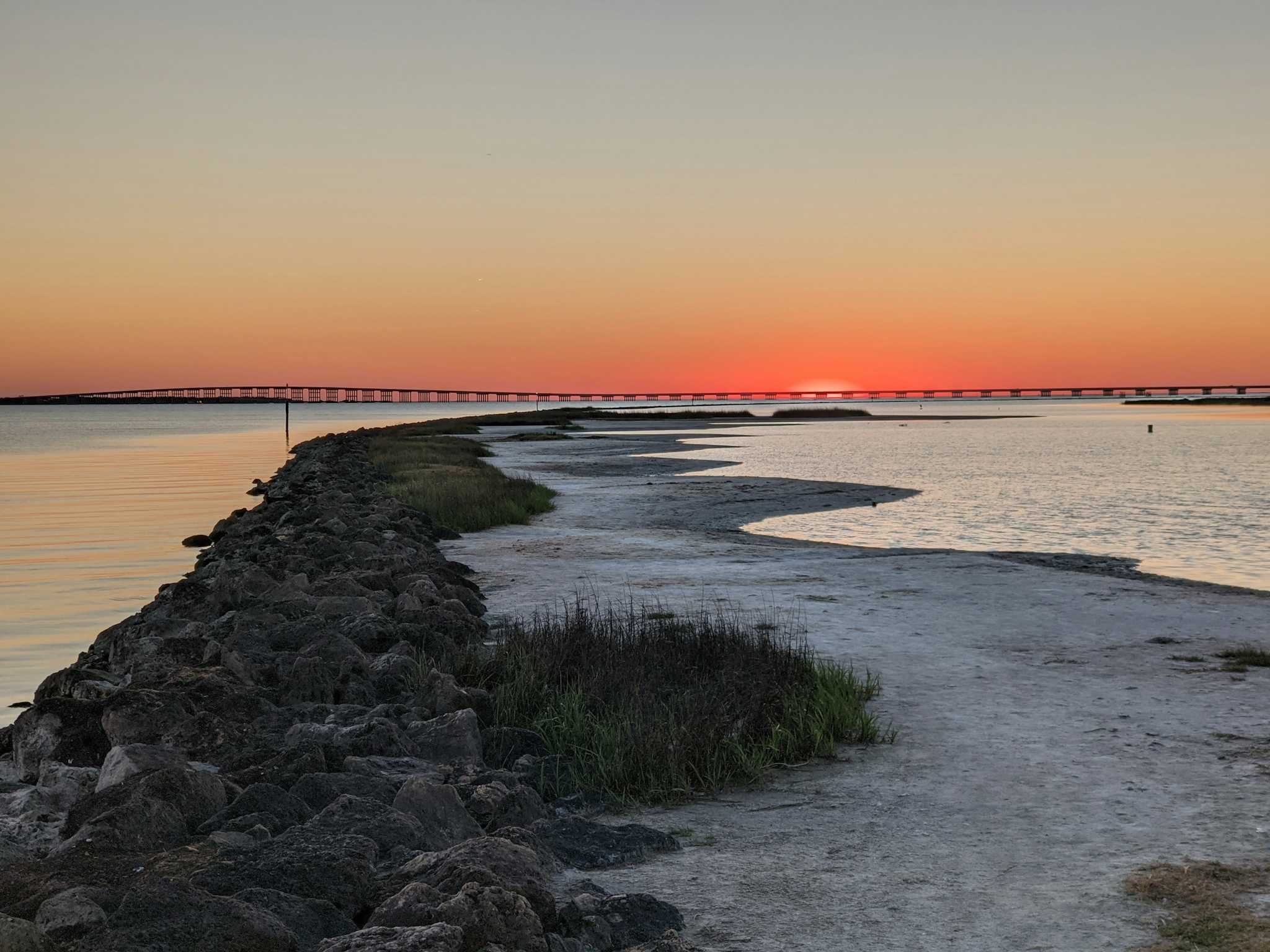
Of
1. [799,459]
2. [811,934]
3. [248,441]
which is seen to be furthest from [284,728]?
[248,441]

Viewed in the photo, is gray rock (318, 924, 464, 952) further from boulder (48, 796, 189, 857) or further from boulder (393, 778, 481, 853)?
boulder (48, 796, 189, 857)

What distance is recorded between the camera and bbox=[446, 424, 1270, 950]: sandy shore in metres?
5.45

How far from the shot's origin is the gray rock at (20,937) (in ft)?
13.0

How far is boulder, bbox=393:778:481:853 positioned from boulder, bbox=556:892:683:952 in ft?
3.12

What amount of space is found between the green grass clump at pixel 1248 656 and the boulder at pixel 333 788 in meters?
8.43

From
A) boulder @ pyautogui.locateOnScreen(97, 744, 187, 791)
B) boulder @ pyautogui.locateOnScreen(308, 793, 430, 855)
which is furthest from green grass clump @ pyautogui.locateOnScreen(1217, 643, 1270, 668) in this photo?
boulder @ pyautogui.locateOnScreen(97, 744, 187, 791)

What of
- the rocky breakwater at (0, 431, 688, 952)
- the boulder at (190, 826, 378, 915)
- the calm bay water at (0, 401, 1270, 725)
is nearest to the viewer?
the rocky breakwater at (0, 431, 688, 952)

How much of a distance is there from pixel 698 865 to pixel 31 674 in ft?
36.4

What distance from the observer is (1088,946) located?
502cm

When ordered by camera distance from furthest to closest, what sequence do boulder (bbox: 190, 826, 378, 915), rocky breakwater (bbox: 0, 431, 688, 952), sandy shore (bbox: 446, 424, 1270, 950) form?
sandy shore (bbox: 446, 424, 1270, 950) < boulder (bbox: 190, 826, 378, 915) < rocky breakwater (bbox: 0, 431, 688, 952)

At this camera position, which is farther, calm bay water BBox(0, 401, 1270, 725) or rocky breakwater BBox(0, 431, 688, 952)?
calm bay water BBox(0, 401, 1270, 725)

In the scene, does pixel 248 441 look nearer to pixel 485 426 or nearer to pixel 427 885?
pixel 485 426

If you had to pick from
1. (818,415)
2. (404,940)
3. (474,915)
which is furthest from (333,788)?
(818,415)

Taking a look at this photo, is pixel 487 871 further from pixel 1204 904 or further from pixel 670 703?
pixel 670 703
